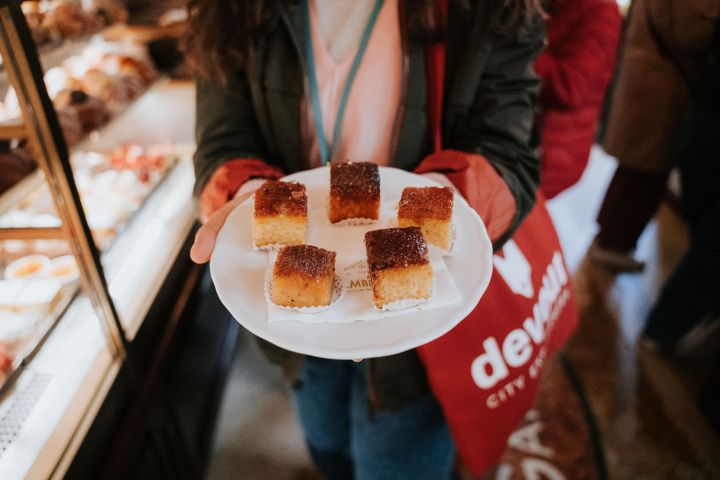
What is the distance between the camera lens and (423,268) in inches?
40.7

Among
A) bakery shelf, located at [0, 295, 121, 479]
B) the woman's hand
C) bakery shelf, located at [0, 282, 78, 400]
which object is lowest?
bakery shelf, located at [0, 295, 121, 479]

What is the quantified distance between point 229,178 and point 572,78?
4.06 ft

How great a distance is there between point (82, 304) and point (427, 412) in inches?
43.1

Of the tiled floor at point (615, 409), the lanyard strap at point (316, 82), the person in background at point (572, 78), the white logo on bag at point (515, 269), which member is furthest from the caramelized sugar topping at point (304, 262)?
the tiled floor at point (615, 409)

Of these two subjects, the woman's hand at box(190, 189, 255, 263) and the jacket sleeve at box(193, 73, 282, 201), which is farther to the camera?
the jacket sleeve at box(193, 73, 282, 201)

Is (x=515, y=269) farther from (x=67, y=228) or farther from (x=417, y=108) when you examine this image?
(x=67, y=228)

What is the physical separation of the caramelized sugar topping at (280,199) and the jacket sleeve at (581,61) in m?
1.08

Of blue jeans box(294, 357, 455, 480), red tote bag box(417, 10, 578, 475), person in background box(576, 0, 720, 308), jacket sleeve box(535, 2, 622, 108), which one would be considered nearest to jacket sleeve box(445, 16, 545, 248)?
red tote bag box(417, 10, 578, 475)

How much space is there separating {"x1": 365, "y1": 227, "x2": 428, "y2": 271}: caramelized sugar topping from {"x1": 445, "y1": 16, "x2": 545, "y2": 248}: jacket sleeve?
297mm

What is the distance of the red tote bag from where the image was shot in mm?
1318

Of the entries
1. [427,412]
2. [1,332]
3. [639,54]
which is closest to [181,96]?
[1,332]

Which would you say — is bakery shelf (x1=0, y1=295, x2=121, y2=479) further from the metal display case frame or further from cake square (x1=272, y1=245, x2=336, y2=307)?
cake square (x1=272, y1=245, x2=336, y2=307)

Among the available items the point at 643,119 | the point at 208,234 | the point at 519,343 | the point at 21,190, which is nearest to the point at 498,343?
the point at 519,343

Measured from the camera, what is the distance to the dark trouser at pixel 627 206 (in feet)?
10.0
